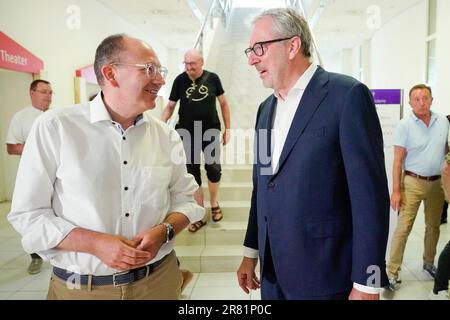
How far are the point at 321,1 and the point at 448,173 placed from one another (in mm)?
7631

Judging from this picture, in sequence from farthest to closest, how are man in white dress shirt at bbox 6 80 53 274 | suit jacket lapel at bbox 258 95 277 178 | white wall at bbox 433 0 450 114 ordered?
1. white wall at bbox 433 0 450 114
2. man in white dress shirt at bbox 6 80 53 274
3. suit jacket lapel at bbox 258 95 277 178

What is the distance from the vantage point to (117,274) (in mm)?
1173

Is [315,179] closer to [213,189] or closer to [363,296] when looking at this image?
[363,296]

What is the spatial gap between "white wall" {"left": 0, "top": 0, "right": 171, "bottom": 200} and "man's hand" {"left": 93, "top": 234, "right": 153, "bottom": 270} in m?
4.47

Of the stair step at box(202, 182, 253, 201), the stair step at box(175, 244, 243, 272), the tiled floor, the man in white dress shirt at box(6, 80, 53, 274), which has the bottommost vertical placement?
the tiled floor

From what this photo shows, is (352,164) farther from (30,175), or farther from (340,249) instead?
(30,175)

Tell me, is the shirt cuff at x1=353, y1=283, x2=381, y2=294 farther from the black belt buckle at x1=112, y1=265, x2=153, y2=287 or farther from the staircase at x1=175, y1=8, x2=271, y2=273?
the staircase at x1=175, y1=8, x2=271, y2=273

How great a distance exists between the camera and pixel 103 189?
1158 mm

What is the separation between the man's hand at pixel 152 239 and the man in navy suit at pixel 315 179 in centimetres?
38

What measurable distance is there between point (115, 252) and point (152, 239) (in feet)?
0.42

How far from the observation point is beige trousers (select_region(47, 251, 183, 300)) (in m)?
1.16

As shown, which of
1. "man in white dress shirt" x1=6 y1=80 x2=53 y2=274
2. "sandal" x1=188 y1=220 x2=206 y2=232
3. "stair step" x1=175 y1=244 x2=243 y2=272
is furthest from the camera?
"sandal" x1=188 y1=220 x2=206 y2=232

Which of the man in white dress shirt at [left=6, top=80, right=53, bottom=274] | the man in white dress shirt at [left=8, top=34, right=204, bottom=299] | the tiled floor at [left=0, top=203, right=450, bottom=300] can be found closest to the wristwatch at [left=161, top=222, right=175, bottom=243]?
the man in white dress shirt at [left=8, top=34, right=204, bottom=299]

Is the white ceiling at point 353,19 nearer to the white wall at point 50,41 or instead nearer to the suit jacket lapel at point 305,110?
the white wall at point 50,41
